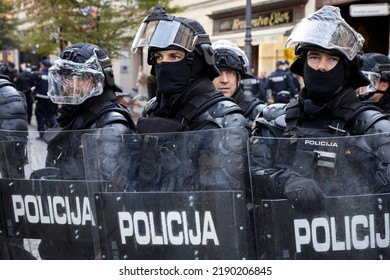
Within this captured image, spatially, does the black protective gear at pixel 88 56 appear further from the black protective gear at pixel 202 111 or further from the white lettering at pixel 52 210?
the white lettering at pixel 52 210

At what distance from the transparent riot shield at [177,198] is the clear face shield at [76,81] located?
1106 mm

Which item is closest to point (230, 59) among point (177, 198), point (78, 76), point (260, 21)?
point (78, 76)

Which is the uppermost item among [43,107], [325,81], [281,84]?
[325,81]

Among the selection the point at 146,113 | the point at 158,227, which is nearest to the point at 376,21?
the point at 146,113

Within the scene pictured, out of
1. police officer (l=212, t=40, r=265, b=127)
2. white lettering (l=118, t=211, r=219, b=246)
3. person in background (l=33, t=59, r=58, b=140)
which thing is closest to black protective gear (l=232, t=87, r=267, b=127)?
police officer (l=212, t=40, r=265, b=127)

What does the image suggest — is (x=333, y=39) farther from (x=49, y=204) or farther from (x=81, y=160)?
(x=49, y=204)

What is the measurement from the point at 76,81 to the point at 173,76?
2.30 ft

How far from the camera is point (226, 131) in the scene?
83.6 inches

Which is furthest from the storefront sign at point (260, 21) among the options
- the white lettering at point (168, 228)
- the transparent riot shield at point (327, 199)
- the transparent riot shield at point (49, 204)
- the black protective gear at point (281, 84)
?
the white lettering at point (168, 228)

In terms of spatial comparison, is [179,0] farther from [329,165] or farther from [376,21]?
[329,165]

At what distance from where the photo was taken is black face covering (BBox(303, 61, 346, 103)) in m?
2.74

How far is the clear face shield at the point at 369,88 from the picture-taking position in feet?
16.1

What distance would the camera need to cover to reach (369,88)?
486 centimetres

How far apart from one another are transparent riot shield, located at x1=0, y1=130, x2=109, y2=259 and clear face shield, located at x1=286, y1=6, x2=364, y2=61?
108 centimetres
